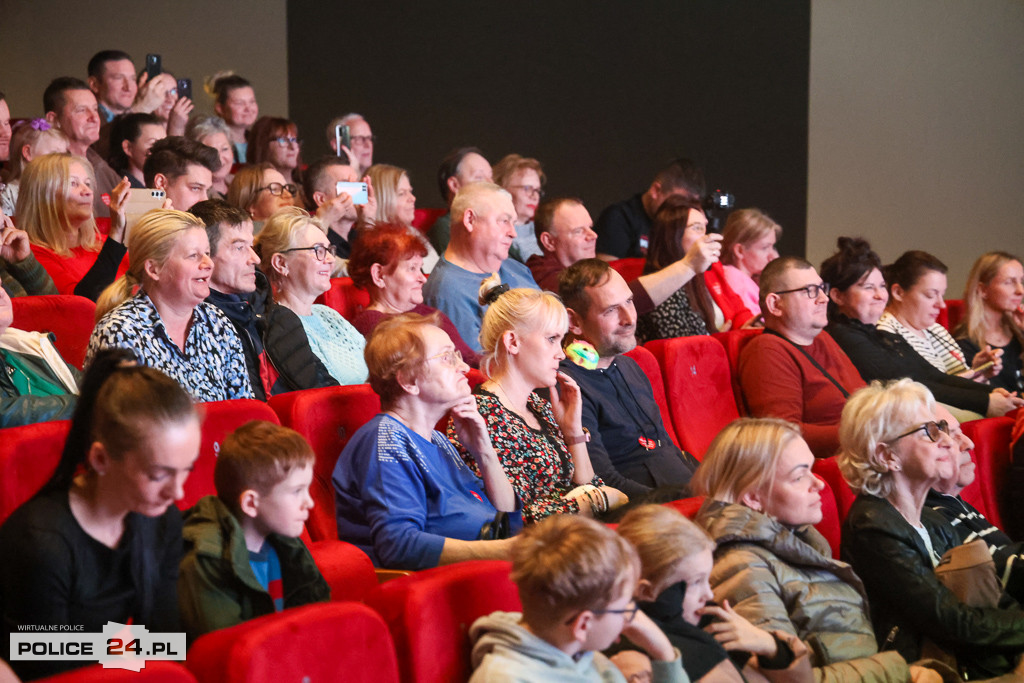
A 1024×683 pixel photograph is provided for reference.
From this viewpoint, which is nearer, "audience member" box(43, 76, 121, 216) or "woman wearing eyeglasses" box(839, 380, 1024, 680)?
"woman wearing eyeglasses" box(839, 380, 1024, 680)

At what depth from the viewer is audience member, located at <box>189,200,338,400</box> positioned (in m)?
2.68

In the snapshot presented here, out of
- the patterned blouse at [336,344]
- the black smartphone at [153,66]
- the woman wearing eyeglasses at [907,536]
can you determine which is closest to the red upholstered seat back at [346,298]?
the patterned blouse at [336,344]

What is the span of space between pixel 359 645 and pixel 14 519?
1.62ft

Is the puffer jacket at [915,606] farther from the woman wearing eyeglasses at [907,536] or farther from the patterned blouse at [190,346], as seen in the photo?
the patterned blouse at [190,346]

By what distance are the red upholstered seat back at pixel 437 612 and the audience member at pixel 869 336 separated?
8.07 feet

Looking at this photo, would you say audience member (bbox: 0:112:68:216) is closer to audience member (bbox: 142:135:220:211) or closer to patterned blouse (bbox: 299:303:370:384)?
audience member (bbox: 142:135:220:211)

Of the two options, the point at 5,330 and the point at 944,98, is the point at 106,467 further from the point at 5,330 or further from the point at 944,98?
the point at 944,98

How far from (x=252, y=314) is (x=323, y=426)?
2.04 ft

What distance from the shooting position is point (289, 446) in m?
1.66

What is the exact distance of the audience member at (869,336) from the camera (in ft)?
12.0

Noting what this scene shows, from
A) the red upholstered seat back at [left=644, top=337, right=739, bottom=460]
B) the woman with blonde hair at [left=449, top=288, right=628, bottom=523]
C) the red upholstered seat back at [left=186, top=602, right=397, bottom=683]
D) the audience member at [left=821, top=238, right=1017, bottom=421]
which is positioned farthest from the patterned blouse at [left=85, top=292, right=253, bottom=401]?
the audience member at [left=821, top=238, right=1017, bottom=421]

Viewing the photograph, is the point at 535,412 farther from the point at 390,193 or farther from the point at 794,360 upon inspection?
the point at 390,193

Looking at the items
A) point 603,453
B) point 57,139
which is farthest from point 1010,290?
point 57,139
